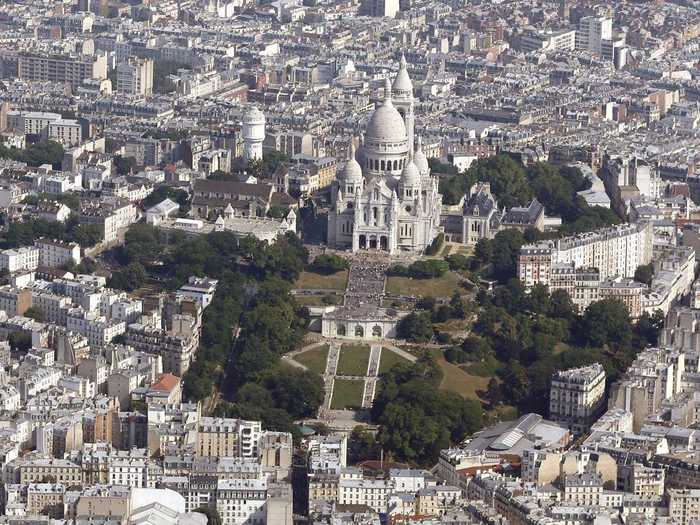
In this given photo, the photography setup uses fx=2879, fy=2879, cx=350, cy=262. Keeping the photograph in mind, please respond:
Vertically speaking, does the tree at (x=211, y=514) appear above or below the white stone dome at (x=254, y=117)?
below

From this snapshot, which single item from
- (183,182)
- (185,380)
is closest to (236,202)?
(183,182)

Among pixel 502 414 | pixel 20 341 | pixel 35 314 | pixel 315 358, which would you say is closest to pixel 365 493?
pixel 502 414

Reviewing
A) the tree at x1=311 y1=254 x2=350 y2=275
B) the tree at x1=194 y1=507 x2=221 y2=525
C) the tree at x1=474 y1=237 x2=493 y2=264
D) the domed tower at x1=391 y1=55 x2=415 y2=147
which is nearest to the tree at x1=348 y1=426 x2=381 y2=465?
the tree at x1=194 y1=507 x2=221 y2=525

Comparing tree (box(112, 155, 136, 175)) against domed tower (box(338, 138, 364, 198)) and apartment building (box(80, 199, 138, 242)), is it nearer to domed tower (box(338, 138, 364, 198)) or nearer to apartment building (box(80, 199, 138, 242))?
apartment building (box(80, 199, 138, 242))

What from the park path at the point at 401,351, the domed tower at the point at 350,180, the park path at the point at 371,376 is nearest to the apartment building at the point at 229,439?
the park path at the point at 371,376

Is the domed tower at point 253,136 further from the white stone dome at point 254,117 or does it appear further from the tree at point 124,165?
the tree at point 124,165

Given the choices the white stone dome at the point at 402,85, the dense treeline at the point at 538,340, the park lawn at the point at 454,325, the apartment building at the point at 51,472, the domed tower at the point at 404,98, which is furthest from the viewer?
the white stone dome at the point at 402,85
